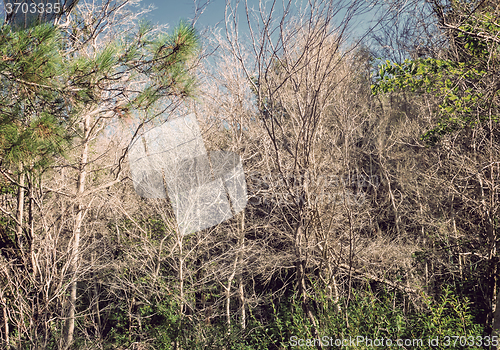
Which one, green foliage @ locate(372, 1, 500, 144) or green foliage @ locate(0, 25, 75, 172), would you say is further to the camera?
green foliage @ locate(372, 1, 500, 144)

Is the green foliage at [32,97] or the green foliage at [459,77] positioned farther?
the green foliage at [459,77]

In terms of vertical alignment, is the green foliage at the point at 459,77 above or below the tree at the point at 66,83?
below

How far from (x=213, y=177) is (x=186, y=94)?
209 inches

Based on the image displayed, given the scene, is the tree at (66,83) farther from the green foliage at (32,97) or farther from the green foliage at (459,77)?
the green foliage at (459,77)

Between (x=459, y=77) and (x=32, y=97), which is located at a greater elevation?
(x=32, y=97)

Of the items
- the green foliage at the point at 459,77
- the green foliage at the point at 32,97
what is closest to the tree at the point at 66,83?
the green foliage at the point at 32,97

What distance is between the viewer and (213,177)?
9102 millimetres

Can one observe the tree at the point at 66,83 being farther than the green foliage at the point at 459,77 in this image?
No

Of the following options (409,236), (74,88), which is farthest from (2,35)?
(409,236)

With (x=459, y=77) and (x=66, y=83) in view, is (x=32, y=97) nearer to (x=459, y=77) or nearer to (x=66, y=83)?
(x=66, y=83)

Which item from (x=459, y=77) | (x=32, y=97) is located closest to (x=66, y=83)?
(x=32, y=97)

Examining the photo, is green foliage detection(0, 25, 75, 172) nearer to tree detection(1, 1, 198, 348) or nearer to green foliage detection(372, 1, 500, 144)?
tree detection(1, 1, 198, 348)

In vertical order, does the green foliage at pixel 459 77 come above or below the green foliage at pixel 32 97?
below

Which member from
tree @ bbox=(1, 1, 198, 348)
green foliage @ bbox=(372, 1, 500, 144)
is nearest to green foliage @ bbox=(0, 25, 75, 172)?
tree @ bbox=(1, 1, 198, 348)
